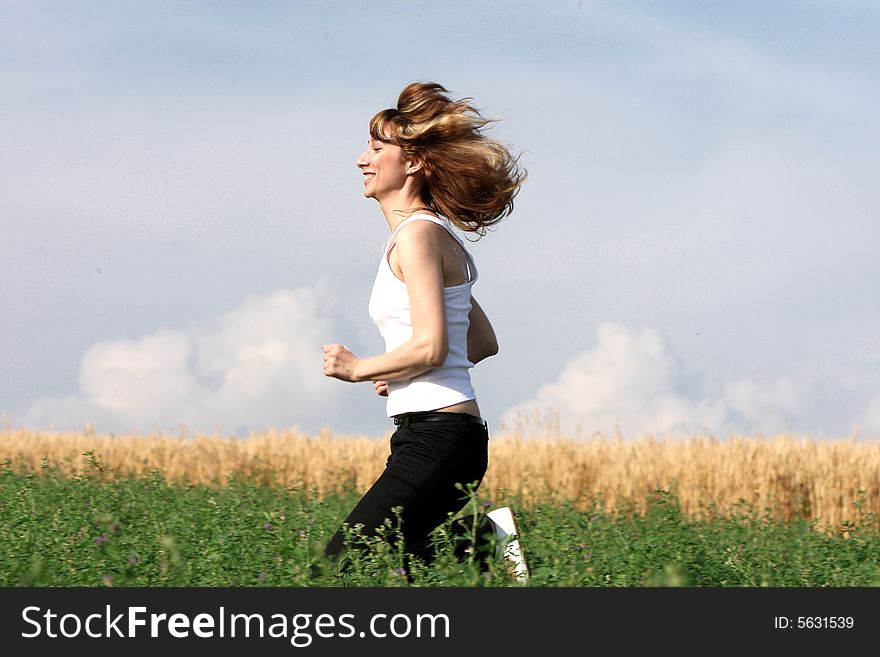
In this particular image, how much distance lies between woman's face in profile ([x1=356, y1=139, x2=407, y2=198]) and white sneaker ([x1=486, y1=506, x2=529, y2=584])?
1648 mm

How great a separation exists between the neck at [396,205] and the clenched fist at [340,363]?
0.65 m

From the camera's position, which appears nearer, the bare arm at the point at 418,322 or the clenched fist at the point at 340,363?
the bare arm at the point at 418,322

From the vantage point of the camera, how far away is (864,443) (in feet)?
48.7

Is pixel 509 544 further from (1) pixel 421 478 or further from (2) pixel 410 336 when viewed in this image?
(2) pixel 410 336

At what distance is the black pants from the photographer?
4535mm

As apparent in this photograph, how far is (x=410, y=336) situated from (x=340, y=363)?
0.32 m

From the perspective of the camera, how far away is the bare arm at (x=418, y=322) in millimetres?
4422

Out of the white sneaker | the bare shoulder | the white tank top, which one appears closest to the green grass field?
the white sneaker

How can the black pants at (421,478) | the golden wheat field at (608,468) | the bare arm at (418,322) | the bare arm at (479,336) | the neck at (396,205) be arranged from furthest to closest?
the golden wheat field at (608,468)
the bare arm at (479,336)
the neck at (396,205)
the black pants at (421,478)
the bare arm at (418,322)

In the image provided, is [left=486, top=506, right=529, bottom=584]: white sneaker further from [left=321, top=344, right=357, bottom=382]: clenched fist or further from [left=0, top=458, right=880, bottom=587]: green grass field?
[left=321, top=344, right=357, bottom=382]: clenched fist

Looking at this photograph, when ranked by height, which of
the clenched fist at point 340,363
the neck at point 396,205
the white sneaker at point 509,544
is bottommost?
the white sneaker at point 509,544

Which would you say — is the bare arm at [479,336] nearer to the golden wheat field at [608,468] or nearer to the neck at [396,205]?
the neck at [396,205]

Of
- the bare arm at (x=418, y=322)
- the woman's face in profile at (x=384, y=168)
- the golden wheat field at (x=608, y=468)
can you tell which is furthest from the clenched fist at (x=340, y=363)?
the golden wheat field at (x=608, y=468)
